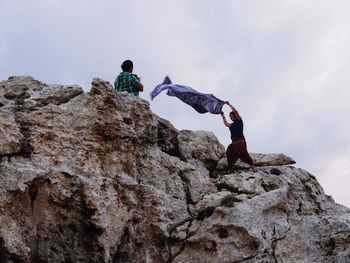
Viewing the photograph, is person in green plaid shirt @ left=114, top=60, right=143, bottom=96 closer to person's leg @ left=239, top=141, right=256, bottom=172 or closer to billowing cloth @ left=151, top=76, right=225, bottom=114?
billowing cloth @ left=151, top=76, right=225, bottom=114

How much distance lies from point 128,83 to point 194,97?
3.40 meters

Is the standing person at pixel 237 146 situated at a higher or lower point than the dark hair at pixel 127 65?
lower

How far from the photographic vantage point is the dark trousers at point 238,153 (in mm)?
19219

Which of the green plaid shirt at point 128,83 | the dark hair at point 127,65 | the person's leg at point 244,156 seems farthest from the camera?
the dark hair at point 127,65

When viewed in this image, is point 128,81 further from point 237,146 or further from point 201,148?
point 237,146

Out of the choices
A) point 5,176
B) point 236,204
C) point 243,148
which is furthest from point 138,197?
point 243,148

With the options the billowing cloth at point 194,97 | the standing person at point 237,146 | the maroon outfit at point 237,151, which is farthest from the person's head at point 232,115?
the billowing cloth at point 194,97

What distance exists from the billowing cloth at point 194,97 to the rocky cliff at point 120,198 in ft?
11.1

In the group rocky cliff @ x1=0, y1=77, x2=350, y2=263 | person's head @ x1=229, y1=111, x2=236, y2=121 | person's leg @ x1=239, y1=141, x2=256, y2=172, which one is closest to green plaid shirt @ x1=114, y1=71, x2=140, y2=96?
rocky cliff @ x1=0, y1=77, x2=350, y2=263

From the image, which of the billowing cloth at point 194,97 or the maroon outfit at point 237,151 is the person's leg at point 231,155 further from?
the billowing cloth at point 194,97

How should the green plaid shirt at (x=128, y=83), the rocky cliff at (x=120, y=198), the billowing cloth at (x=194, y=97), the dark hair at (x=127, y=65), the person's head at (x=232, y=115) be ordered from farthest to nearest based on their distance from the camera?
the billowing cloth at (x=194, y=97), the person's head at (x=232, y=115), the dark hair at (x=127, y=65), the green plaid shirt at (x=128, y=83), the rocky cliff at (x=120, y=198)

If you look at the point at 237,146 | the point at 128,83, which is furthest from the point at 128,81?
the point at 237,146

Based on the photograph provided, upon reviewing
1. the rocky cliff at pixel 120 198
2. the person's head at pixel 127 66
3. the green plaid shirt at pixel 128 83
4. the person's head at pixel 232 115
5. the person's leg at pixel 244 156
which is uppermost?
the person's head at pixel 127 66

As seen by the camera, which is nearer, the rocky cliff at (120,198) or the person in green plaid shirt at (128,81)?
the rocky cliff at (120,198)
